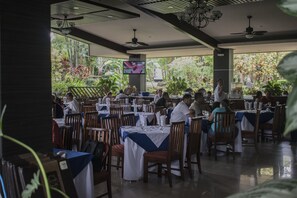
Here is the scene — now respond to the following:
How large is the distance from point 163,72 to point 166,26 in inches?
568

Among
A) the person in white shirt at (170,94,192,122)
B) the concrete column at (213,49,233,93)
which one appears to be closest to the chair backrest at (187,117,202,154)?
the person in white shirt at (170,94,192,122)

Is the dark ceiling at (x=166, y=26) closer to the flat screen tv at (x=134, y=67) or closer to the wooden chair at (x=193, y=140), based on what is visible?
the flat screen tv at (x=134, y=67)

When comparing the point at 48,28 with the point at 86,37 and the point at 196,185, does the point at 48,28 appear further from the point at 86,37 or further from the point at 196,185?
the point at 86,37

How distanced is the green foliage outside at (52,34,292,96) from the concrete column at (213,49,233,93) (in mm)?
1553

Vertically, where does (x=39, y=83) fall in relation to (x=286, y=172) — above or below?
above

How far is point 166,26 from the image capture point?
13.7 metres

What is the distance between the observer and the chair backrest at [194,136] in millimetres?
5263

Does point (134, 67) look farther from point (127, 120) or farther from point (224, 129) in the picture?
point (127, 120)

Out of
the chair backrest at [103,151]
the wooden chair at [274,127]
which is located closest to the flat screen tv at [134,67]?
the wooden chair at [274,127]

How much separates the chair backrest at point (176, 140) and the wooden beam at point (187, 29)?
6016mm

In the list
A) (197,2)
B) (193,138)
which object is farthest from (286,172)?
(197,2)

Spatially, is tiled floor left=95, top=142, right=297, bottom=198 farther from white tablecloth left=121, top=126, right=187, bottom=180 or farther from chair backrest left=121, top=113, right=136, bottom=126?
chair backrest left=121, top=113, right=136, bottom=126

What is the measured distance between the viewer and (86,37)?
15664 millimetres

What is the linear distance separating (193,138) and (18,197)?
3566mm
